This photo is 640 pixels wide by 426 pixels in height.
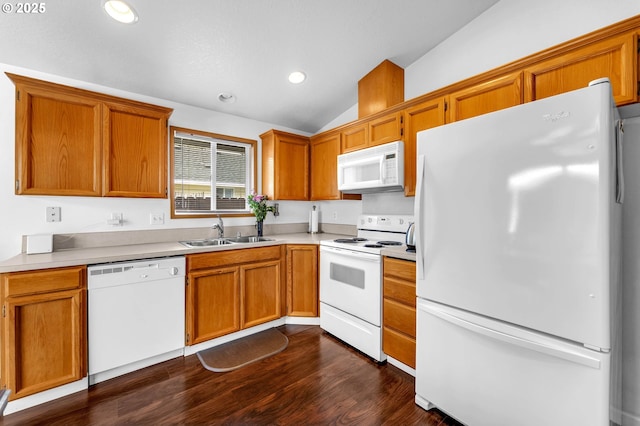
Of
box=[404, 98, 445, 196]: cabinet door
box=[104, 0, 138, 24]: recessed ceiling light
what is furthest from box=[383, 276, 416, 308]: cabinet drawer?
box=[104, 0, 138, 24]: recessed ceiling light

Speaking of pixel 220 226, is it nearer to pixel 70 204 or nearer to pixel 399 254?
pixel 70 204

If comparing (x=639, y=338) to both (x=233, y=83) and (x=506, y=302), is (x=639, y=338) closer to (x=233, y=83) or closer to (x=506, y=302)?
(x=506, y=302)

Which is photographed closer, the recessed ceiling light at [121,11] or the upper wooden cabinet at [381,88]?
the recessed ceiling light at [121,11]

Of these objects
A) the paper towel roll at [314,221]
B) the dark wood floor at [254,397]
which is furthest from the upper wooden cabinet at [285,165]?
the dark wood floor at [254,397]

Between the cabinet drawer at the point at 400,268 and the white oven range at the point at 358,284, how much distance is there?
7 cm

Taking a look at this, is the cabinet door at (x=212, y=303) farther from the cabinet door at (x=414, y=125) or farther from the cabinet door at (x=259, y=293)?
the cabinet door at (x=414, y=125)

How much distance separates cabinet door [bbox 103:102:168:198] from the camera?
2.30 m

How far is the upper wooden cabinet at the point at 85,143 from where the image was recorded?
79.4 inches

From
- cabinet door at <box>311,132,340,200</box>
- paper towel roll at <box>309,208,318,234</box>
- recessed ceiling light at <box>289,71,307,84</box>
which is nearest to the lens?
recessed ceiling light at <box>289,71,307,84</box>

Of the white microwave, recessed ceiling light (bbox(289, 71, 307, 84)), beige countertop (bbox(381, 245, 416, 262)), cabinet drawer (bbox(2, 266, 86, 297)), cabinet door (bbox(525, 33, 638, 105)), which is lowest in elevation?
cabinet drawer (bbox(2, 266, 86, 297))

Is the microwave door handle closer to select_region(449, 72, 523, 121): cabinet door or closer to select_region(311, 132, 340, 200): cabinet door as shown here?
select_region(311, 132, 340, 200): cabinet door

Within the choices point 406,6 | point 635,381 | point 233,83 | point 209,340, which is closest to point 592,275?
point 635,381

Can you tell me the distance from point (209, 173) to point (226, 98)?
0.86 metres

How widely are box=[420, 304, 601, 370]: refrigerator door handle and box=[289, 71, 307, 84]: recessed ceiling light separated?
2423mm
